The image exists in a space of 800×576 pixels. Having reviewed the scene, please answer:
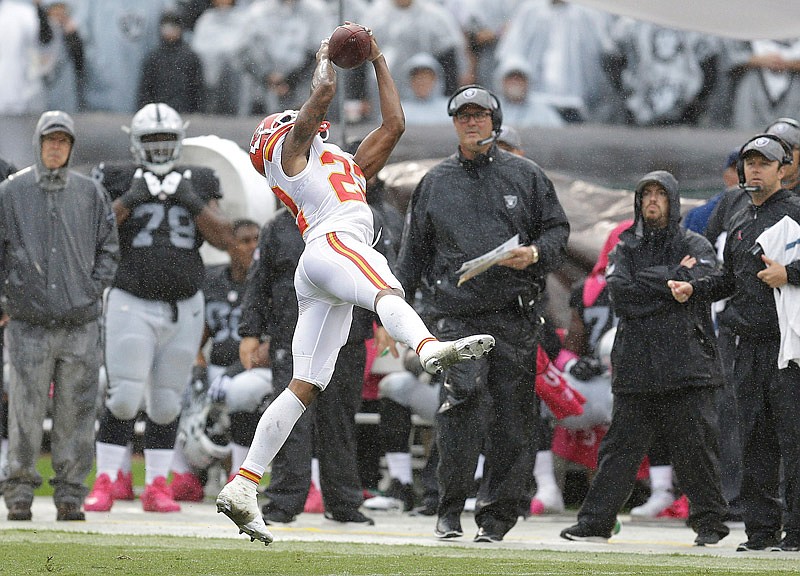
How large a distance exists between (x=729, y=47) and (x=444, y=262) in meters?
5.77

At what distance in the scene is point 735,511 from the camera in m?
8.59

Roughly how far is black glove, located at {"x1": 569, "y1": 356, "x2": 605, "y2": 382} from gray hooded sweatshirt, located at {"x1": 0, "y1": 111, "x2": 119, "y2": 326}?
2934 millimetres

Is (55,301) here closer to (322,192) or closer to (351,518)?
(351,518)

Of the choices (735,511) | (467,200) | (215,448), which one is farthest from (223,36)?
(735,511)

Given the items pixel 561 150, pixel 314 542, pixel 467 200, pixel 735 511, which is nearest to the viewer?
pixel 314 542

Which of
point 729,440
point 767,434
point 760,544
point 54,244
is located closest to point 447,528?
point 760,544

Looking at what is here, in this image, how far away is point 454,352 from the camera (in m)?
5.67

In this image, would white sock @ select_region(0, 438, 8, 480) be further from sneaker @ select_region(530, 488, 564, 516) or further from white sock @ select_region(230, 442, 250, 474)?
sneaker @ select_region(530, 488, 564, 516)

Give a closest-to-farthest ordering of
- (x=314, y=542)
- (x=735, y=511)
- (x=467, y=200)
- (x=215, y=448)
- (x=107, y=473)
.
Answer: (x=314, y=542) < (x=467, y=200) < (x=735, y=511) < (x=107, y=473) < (x=215, y=448)

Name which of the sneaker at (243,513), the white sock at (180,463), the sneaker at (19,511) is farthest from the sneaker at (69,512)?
the sneaker at (243,513)

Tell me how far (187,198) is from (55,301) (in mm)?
1227

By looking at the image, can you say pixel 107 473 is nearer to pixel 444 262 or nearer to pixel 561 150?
pixel 444 262

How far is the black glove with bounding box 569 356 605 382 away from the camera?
31.3 feet

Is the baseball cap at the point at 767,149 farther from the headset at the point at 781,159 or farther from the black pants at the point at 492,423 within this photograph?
the black pants at the point at 492,423
